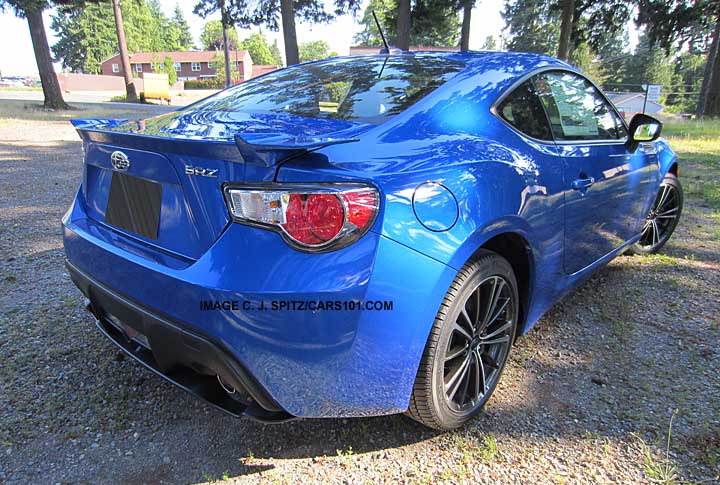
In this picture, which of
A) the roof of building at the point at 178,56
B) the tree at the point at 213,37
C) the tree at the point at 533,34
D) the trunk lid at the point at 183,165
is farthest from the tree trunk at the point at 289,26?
the tree at the point at 213,37

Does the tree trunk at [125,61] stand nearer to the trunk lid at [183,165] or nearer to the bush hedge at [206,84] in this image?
the trunk lid at [183,165]

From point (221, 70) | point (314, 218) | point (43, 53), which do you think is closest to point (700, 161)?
point (314, 218)

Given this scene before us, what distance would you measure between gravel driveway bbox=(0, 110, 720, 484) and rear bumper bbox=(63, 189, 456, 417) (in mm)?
361

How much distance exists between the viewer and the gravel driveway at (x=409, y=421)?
1788 millimetres

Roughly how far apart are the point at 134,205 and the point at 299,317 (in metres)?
0.87

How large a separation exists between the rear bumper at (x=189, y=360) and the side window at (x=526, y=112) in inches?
60.6

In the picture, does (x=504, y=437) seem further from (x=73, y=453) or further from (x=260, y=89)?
(x=260, y=89)

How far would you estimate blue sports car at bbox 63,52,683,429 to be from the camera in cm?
141

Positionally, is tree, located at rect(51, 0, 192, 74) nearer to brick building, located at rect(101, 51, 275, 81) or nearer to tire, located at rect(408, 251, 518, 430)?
brick building, located at rect(101, 51, 275, 81)

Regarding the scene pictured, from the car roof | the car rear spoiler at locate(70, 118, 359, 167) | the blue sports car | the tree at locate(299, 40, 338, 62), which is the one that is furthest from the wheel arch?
the tree at locate(299, 40, 338, 62)

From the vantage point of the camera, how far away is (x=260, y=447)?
1909 millimetres

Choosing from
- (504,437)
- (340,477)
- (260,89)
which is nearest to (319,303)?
(340,477)

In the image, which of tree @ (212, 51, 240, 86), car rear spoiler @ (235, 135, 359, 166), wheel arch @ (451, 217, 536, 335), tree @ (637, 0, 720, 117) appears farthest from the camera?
tree @ (212, 51, 240, 86)

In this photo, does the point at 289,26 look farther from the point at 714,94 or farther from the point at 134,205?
the point at 714,94
